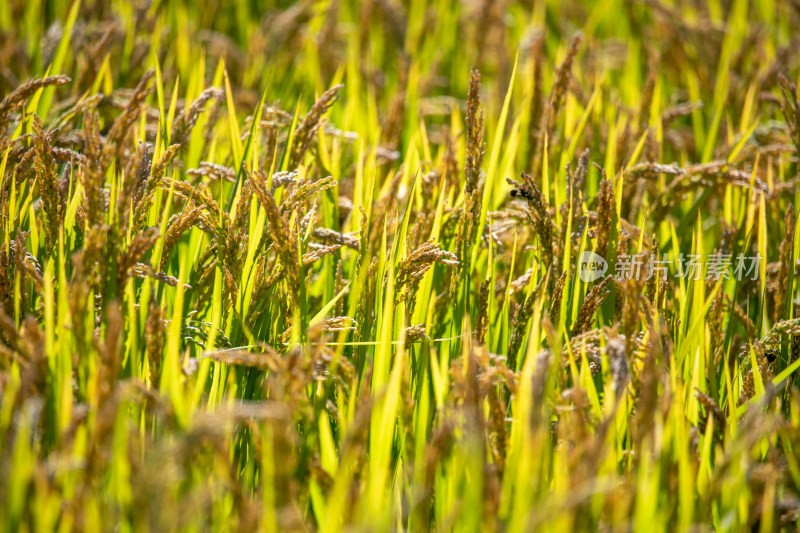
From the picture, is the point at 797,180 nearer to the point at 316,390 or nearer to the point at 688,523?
the point at 688,523

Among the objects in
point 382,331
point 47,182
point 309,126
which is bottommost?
point 382,331

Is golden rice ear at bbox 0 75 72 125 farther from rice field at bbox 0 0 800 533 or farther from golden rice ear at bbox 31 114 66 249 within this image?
golden rice ear at bbox 31 114 66 249

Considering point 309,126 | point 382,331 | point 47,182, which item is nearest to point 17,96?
point 47,182

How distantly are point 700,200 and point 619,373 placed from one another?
1.12 metres

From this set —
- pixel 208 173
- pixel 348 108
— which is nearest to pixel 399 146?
pixel 348 108

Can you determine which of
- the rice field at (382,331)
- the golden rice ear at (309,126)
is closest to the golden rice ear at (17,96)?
the rice field at (382,331)

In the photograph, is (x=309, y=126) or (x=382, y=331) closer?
(x=382, y=331)

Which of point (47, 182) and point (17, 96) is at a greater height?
point (17, 96)

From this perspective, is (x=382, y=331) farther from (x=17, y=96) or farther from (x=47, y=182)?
(x=17, y=96)

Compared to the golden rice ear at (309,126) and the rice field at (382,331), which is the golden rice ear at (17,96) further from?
the golden rice ear at (309,126)

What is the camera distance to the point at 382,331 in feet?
4.39

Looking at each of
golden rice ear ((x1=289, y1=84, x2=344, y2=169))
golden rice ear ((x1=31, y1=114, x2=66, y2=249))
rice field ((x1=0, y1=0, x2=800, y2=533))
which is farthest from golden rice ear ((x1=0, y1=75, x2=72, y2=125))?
golden rice ear ((x1=289, y1=84, x2=344, y2=169))

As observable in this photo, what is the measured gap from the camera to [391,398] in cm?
118

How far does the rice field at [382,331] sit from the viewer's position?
99 centimetres
